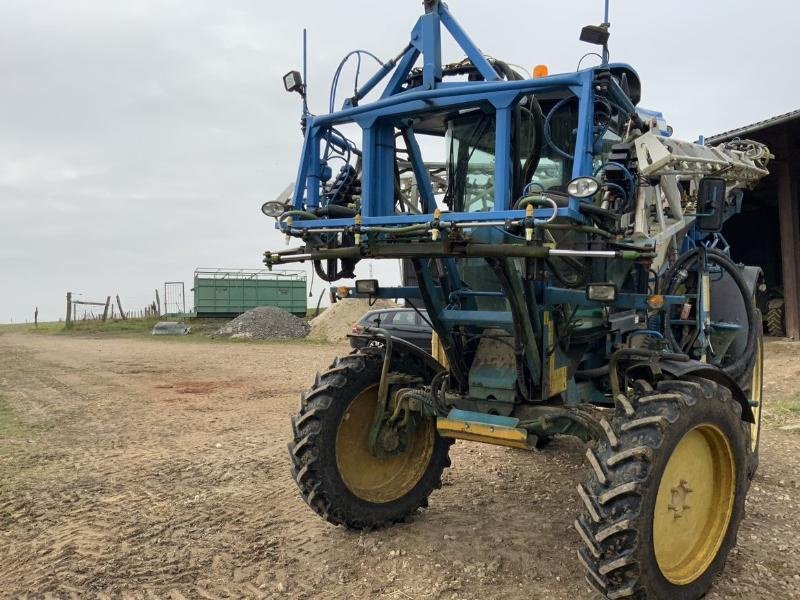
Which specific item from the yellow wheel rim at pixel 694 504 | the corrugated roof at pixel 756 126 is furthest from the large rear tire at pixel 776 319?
the yellow wheel rim at pixel 694 504

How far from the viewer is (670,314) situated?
18.4 ft

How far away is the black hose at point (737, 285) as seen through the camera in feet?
17.9

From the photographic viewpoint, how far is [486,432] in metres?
4.03

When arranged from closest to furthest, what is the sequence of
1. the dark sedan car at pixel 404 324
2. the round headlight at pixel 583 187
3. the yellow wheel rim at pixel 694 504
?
1. the round headlight at pixel 583 187
2. the yellow wheel rim at pixel 694 504
3. the dark sedan car at pixel 404 324

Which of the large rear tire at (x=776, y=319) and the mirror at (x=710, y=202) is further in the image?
the large rear tire at (x=776, y=319)

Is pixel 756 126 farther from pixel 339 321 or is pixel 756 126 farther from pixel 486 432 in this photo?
pixel 339 321

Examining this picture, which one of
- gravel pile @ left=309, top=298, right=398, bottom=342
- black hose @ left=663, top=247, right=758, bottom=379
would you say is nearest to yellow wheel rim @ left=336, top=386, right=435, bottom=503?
Result: black hose @ left=663, top=247, right=758, bottom=379

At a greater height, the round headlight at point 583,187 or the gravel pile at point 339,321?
the round headlight at point 583,187

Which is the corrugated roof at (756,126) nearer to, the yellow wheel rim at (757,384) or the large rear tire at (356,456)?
the yellow wheel rim at (757,384)

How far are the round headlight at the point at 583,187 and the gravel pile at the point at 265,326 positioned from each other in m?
24.5

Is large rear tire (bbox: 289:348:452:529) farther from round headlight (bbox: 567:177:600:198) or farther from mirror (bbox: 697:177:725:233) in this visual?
mirror (bbox: 697:177:725:233)

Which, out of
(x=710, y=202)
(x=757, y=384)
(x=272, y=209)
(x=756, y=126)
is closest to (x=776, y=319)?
(x=756, y=126)

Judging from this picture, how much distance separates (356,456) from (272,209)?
183cm

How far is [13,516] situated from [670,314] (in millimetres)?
5305
